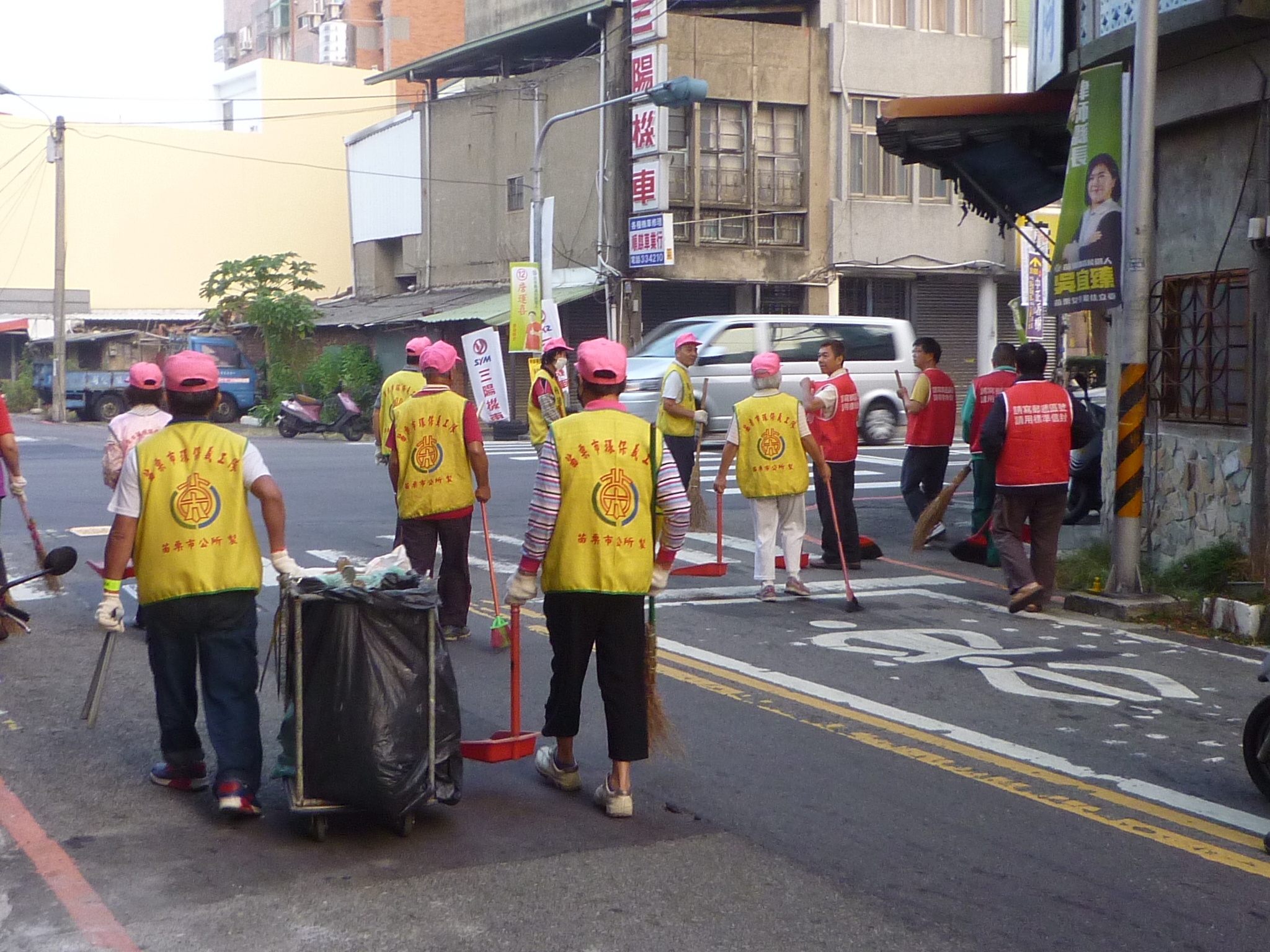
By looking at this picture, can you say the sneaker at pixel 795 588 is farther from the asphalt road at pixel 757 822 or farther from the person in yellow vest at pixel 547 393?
the person in yellow vest at pixel 547 393

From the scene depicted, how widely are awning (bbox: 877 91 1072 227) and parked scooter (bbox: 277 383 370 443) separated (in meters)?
16.7

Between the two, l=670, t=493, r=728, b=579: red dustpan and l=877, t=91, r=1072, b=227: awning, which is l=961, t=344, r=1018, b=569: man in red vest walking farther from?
l=670, t=493, r=728, b=579: red dustpan

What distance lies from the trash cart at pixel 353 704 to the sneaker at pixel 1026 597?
220 inches

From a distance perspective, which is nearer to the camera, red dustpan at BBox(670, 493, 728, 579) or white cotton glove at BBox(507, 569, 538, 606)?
white cotton glove at BBox(507, 569, 538, 606)

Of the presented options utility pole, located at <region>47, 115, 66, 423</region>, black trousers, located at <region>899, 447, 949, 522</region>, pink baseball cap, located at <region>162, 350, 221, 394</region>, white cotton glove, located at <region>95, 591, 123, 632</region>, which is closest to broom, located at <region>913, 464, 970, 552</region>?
black trousers, located at <region>899, 447, 949, 522</region>

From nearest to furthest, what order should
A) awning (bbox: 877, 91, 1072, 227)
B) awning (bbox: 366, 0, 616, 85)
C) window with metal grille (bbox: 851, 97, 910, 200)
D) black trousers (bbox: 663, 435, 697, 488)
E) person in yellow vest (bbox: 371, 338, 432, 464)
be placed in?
person in yellow vest (bbox: 371, 338, 432, 464), awning (bbox: 877, 91, 1072, 227), black trousers (bbox: 663, 435, 697, 488), awning (bbox: 366, 0, 616, 85), window with metal grille (bbox: 851, 97, 910, 200)

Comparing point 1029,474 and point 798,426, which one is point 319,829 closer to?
point 798,426

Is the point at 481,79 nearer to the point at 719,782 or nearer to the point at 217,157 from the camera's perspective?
the point at 217,157

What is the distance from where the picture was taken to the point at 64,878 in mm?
4531

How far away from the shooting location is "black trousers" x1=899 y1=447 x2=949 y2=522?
12.6 meters

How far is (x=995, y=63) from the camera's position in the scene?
32.4 metres

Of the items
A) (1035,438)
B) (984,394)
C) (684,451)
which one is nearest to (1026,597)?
(1035,438)

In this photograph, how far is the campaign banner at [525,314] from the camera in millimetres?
25812

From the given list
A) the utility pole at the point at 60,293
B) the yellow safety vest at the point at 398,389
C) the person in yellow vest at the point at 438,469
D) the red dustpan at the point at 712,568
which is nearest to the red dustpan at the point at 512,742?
the person in yellow vest at the point at 438,469
